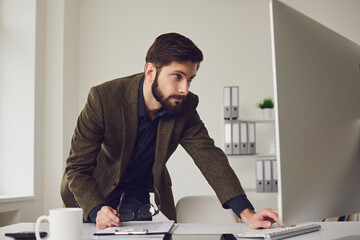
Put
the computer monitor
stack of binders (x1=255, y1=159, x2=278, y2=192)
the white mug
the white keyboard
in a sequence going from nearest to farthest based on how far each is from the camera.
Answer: the computer monitor < the white mug < the white keyboard < stack of binders (x1=255, y1=159, x2=278, y2=192)

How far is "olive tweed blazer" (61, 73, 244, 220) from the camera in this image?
5.10 ft

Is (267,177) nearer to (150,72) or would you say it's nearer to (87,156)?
(150,72)

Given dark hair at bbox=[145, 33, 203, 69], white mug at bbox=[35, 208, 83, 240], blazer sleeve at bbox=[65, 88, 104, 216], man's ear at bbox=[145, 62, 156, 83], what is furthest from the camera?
man's ear at bbox=[145, 62, 156, 83]

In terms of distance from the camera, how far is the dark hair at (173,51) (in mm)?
1637

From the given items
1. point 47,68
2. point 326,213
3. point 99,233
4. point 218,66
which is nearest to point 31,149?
point 47,68

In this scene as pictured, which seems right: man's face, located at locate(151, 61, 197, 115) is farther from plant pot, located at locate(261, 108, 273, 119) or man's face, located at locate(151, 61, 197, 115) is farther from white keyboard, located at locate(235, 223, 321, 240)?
plant pot, located at locate(261, 108, 273, 119)

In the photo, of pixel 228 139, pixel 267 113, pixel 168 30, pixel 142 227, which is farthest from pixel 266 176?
pixel 142 227

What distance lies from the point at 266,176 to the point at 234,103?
691 millimetres

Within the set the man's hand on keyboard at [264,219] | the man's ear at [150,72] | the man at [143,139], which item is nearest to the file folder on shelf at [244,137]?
the man at [143,139]

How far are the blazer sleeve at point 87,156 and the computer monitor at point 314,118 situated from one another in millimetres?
877

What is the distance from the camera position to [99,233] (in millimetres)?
1195

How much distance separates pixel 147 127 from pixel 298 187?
1.08 m

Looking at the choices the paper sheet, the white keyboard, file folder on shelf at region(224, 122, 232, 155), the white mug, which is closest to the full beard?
the paper sheet

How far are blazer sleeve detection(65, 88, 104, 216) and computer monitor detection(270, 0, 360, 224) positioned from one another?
2.88ft
